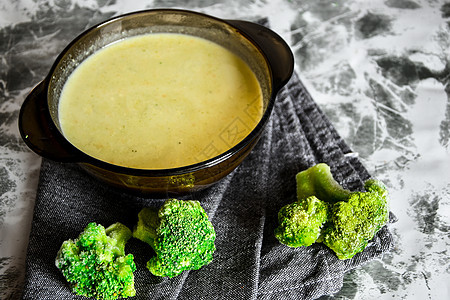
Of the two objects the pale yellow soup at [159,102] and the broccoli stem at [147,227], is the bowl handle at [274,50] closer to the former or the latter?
the pale yellow soup at [159,102]

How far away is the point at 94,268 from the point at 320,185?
81cm

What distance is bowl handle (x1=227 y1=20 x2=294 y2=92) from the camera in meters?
1.89

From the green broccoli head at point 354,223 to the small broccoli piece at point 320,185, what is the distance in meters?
0.07

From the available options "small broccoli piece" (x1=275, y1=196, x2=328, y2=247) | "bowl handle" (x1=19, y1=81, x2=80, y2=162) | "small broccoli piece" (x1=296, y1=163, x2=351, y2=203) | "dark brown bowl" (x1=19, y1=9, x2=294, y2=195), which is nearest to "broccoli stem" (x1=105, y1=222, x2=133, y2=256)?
"dark brown bowl" (x1=19, y1=9, x2=294, y2=195)

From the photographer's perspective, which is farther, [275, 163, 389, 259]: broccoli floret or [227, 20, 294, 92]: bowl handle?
[227, 20, 294, 92]: bowl handle

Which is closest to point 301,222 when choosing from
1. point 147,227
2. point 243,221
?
point 243,221

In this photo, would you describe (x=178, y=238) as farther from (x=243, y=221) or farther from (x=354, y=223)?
(x=354, y=223)

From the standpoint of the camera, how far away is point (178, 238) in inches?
65.8

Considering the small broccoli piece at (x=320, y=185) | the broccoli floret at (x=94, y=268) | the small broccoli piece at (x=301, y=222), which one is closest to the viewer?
the broccoli floret at (x=94, y=268)

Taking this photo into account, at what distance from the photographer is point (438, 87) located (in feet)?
8.04

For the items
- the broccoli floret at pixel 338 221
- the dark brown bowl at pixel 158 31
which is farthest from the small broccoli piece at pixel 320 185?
the dark brown bowl at pixel 158 31

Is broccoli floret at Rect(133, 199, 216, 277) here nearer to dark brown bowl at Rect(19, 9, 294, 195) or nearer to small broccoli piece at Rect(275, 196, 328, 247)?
dark brown bowl at Rect(19, 9, 294, 195)

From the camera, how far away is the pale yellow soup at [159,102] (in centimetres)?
187

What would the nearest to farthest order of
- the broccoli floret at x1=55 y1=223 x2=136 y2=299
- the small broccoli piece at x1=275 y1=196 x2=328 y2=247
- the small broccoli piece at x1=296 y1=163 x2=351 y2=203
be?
1. the broccoli floret at x1=55 y1=223 x2=136 y2=299
2. the small broccoli piece at x1=275 y1=196 x2=328 y2=247
3. the small broccoli piece at x1=296 y1=163 x2=351 y2=203
